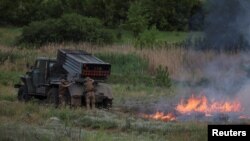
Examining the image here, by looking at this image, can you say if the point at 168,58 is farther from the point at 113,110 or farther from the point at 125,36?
the point at 125,36

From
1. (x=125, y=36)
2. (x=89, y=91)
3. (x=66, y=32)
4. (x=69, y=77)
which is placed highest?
(x=66, y=32)

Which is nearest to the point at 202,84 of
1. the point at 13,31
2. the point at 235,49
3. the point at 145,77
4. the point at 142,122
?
the point at 145,77

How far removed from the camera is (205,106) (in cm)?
2200

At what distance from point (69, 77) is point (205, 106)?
516 cm

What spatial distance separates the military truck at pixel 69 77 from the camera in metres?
21.7

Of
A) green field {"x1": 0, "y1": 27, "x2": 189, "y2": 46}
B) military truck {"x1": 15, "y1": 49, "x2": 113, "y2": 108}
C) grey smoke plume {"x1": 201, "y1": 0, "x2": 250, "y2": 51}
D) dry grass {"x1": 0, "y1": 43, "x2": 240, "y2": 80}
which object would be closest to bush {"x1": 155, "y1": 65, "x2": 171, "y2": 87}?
dry grass {"x1": 0, "y1": 43, "x2": 240, "y2": 80}

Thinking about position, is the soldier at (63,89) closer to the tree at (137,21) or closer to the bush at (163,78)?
the bush at (163,78)

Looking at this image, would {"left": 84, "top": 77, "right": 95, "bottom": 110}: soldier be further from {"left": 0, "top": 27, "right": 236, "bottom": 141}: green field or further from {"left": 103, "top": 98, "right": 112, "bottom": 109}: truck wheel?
{"left": 0, "top": 27, "right": 236, "bottom": 141}: green field

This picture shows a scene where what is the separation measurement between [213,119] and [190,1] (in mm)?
39172

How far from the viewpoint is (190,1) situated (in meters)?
57.4

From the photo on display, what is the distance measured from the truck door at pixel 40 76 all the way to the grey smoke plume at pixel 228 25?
9.58 meters

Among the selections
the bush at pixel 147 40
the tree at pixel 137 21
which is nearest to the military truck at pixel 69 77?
the bush at pixel 147 40

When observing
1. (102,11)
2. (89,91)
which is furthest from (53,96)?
(102,11)

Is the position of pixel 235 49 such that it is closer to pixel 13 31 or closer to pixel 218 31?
pixel 218 31
